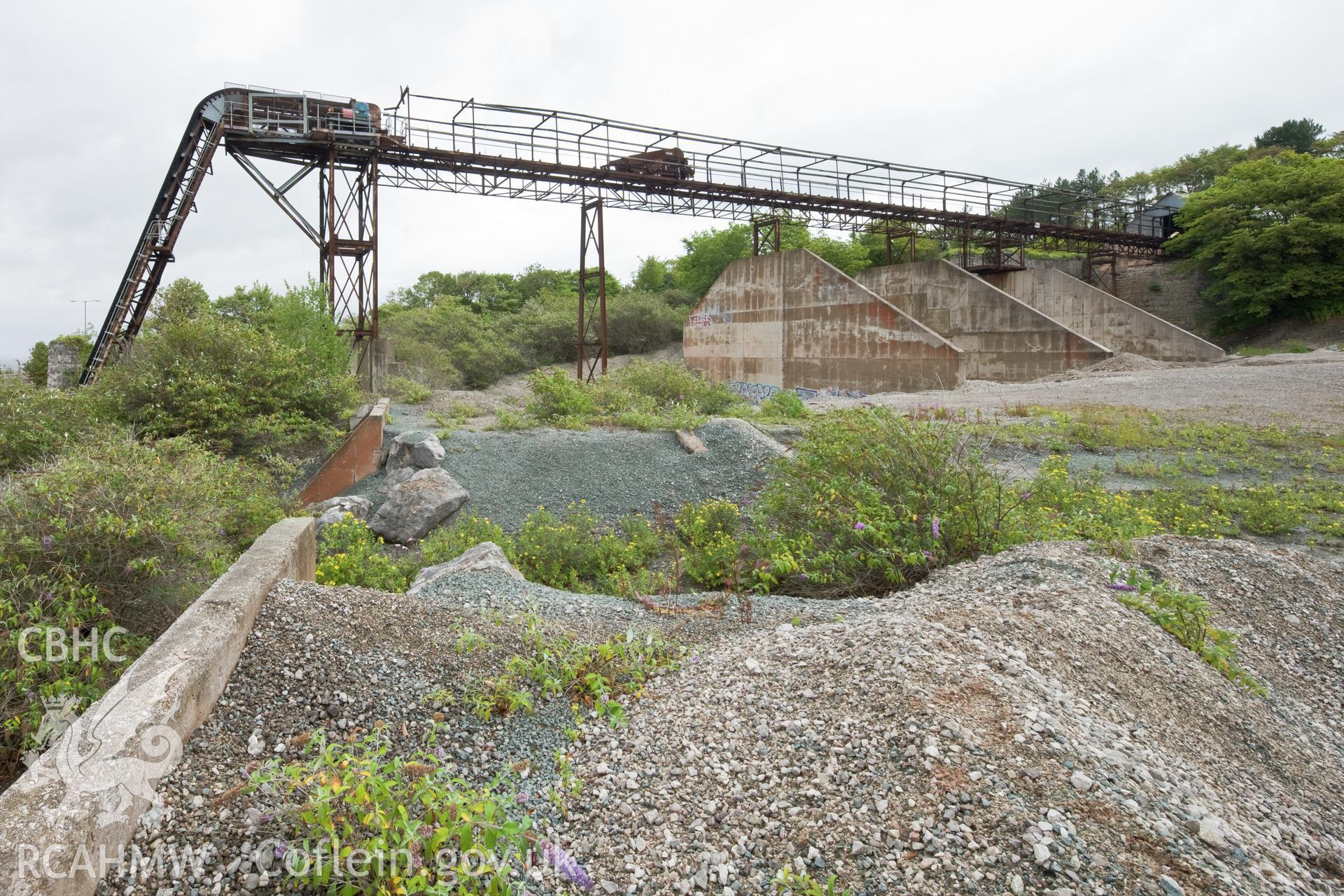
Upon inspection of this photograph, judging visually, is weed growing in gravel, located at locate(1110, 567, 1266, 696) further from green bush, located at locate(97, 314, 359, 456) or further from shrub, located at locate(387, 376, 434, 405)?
shrub, located at locate(387, 376, 434, 405)

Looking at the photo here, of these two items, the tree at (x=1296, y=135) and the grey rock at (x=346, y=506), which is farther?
the tree at (x=1296, y=135)

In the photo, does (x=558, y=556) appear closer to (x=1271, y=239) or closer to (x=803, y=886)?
(x=803, y=886)

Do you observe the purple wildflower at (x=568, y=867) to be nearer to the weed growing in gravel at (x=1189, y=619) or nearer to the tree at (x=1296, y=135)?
the weed growing in gravel at (x=1189, y=619)

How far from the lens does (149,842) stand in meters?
2.28

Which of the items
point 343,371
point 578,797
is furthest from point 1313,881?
point 343,371

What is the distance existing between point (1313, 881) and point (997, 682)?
1.04 metres

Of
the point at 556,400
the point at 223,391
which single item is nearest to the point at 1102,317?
the point at 556,400

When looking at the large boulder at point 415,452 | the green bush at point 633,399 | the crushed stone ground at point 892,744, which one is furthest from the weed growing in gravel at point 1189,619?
the large boulder at point 415,452

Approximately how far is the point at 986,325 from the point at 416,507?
18.0m

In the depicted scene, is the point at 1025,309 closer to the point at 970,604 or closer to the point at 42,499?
the point at 970,604

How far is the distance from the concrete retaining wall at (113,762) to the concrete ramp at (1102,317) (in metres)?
24.6

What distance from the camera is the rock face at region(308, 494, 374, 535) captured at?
27.9 ft

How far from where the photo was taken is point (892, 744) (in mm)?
2658

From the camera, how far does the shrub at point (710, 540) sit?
6.23 m
